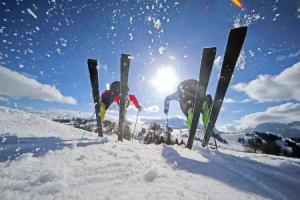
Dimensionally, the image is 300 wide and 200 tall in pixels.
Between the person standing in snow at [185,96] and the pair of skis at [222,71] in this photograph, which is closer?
the pair of skis at [222,71]

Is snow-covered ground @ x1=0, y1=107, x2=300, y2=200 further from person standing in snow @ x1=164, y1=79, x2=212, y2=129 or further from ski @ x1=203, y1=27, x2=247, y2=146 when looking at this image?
person standing in snow @ x1=164, y1=79, x2=212, y2=129

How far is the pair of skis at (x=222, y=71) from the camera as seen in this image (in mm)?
5672

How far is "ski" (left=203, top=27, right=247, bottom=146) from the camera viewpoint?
18.4 feet

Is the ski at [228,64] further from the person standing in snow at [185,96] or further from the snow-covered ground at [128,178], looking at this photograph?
the person standing in snow at [185,96]

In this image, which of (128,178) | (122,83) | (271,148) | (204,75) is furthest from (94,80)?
(271,148)

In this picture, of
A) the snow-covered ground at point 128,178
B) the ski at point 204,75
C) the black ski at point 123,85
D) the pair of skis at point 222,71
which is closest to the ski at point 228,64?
the pair of skis at point 222,71

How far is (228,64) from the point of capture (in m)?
5.99

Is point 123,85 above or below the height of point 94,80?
below

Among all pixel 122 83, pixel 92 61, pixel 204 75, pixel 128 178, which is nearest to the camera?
pixel 128 178

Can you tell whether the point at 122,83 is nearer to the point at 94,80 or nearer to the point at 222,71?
the point at 94,80

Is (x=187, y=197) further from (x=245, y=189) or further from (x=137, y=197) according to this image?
(x=245, y=189)

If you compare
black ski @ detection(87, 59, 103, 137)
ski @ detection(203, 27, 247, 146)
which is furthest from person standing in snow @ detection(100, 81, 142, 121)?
ski @ detection(203, 27, 247, 146)

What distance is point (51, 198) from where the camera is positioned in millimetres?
1754

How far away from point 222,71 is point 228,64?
0.29 meters
